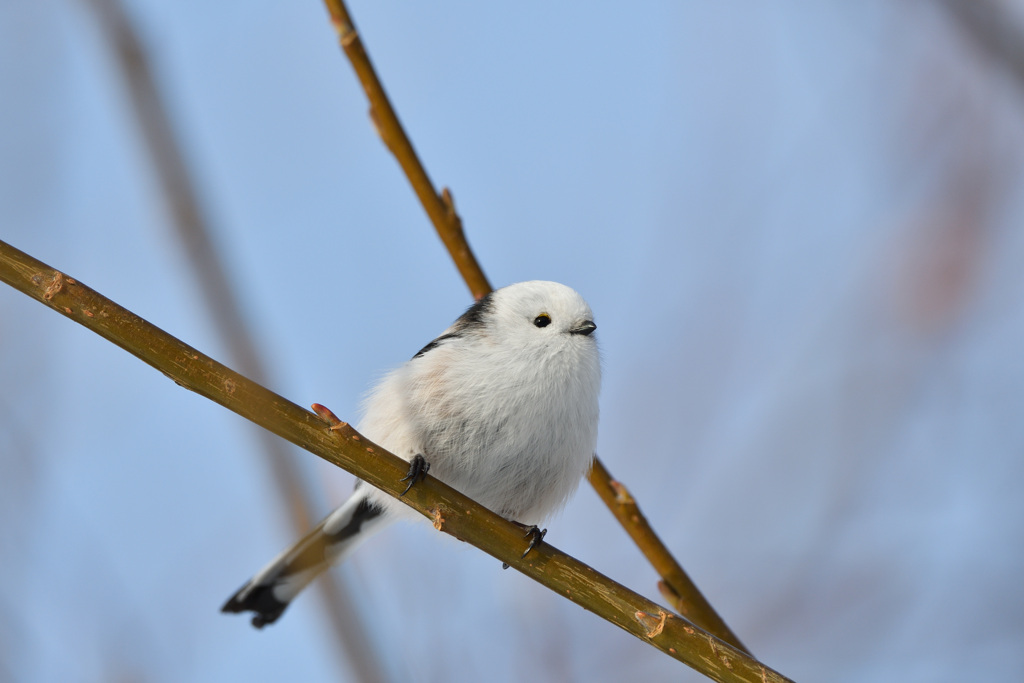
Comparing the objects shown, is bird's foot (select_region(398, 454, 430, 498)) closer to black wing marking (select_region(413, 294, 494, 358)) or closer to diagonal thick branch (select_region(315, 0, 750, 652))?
diagonal thick branch (select_region(315, 0, 750, 652))

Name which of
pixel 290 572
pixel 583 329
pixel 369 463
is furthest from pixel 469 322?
pixel 290 572

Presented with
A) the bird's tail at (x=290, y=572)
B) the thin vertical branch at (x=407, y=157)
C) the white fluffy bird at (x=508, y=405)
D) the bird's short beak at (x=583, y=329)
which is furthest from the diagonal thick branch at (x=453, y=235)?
the bird's tail at (x=290, y=572)

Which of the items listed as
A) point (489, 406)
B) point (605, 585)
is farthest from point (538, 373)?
A: point (605, 585)

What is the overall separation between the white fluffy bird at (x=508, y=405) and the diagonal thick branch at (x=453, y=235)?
0.60 feet

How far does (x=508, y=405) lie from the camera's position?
2.11 metres

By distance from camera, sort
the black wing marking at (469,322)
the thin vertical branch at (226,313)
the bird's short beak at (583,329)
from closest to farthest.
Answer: the thin vertical branch at (226,313)
the bird's short beak at (583,329)
the black wing marking at (469,322)

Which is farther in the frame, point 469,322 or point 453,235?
point 469,322

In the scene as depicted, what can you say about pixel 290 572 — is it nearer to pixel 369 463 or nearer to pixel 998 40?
pixel 369 463

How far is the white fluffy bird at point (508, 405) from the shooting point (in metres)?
2.12

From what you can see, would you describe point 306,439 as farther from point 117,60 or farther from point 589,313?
point 589,313

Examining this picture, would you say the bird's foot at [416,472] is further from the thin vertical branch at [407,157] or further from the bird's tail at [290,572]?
the bird's tail at [290,572]

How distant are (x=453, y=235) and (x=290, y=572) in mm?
1294

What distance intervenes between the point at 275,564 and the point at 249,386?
143 centimetres

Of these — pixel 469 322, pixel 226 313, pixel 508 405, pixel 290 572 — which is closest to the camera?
pixel 226 313
